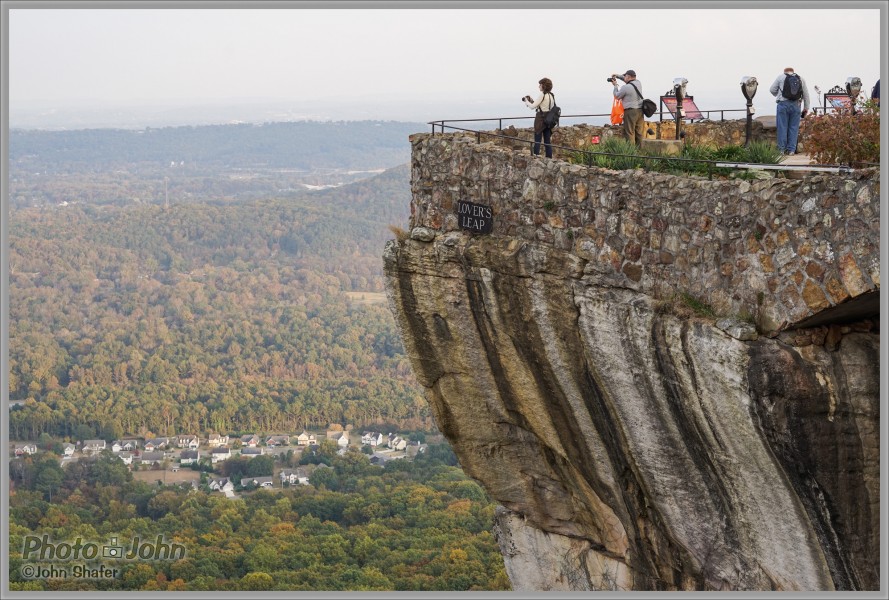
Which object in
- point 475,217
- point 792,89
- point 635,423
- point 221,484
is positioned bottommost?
point 221,484

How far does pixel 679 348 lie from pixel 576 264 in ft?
5.90

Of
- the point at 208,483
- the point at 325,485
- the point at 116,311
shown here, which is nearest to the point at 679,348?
the point at 325,485

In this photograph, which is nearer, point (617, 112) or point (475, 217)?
point (475, 217)

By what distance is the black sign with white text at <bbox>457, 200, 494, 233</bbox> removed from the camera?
13.2m

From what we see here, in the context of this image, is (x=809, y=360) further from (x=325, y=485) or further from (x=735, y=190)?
(x=325, y=485)

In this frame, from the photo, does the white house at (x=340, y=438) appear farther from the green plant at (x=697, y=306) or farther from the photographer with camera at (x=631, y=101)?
the green plant at (x=697, y=306)

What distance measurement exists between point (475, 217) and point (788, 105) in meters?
4.45

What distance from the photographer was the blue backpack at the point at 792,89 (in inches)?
581

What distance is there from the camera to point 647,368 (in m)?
11.0

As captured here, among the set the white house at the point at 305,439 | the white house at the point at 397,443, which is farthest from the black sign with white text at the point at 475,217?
the white house at the point at 305,439

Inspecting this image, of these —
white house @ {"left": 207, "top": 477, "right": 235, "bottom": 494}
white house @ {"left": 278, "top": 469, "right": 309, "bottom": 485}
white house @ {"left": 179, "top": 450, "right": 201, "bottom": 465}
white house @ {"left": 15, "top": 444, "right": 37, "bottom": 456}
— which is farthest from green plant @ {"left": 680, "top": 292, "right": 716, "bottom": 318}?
white house @ {"left": 15, "top": 444, "right": 37, "bottom": 456}

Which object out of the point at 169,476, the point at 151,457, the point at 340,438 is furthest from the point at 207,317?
the point at 169,476

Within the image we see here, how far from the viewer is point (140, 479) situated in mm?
61781

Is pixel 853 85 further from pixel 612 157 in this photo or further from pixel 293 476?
pixel 293 476
